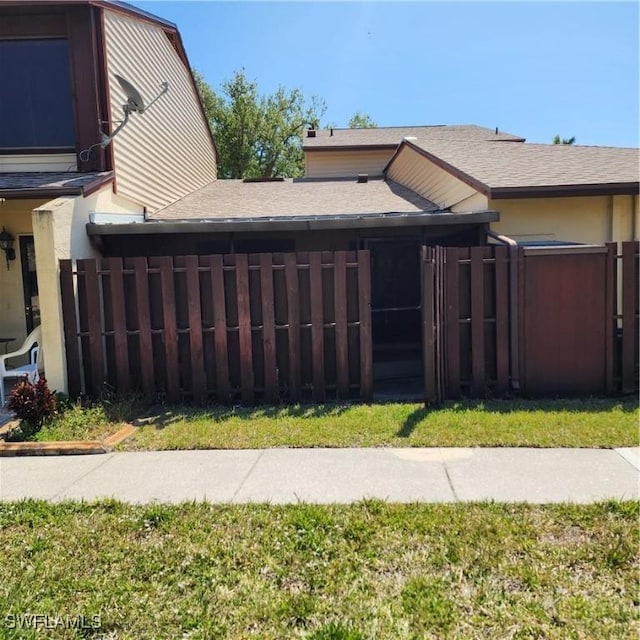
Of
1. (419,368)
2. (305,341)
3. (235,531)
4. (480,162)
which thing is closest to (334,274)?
(305,341)

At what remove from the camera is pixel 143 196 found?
30.6 feet

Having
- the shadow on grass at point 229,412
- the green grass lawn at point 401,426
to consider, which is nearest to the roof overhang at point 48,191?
the shadow on grass at point 229,412

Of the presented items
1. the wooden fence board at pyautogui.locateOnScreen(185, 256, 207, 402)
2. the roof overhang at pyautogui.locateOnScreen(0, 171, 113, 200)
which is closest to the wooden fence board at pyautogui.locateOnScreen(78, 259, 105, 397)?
the wooden fence board at pyautogui.locateOnScreen(185, 256, 207, 402)

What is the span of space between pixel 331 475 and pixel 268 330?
8.63ft

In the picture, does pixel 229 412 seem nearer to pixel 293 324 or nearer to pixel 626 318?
pixel 293 324

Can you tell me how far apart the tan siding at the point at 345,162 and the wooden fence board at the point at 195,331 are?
10.2m

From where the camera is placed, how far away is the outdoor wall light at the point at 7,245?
778 centimetres

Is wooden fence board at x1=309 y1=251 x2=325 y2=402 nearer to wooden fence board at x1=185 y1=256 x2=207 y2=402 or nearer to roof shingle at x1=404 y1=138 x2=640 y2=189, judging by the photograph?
wooden fence board at x1=185 y1=256 x2=207 y2=402

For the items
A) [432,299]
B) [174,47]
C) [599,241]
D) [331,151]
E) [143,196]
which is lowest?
[432,299]

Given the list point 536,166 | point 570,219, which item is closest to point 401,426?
point 570,219

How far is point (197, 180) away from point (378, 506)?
1173cm

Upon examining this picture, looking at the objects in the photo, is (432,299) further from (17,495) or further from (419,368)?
Answer: (17,495)

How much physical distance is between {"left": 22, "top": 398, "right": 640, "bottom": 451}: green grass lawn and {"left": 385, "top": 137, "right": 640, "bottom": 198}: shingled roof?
3335 millimetres

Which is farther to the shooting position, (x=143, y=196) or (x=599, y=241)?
(x=143, y=196)
